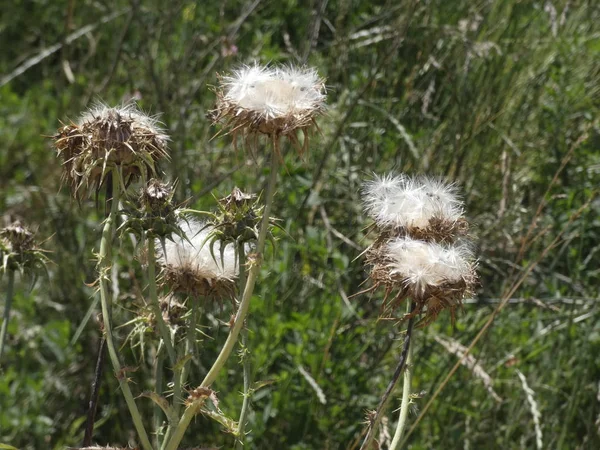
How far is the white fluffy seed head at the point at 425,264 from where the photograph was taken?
1.54m

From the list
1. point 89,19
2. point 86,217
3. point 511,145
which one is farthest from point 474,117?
point 89,19

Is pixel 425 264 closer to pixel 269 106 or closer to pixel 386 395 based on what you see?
pixel 386 395

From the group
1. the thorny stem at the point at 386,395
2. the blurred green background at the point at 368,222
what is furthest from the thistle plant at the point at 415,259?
the blurred green background at the point at 368,222

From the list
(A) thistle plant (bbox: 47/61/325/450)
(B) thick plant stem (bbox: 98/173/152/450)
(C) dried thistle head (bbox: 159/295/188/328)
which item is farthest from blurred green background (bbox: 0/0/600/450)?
(B) thick plant stem (bbox: 98/173/152/450)

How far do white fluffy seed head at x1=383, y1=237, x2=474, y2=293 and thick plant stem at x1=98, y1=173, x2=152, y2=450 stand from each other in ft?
1.58

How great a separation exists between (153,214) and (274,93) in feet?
0.99

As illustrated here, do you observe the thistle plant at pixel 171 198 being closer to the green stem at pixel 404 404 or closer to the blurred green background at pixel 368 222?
the green stem at pixel 404 404

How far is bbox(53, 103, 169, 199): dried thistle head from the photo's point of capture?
5.03 ft

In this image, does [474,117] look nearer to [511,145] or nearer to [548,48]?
[511,145]

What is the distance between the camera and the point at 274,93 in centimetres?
160

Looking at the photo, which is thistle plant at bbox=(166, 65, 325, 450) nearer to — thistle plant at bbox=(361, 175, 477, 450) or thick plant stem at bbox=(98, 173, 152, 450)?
thick plant stem at bbox=(98, 173, 152, 450)

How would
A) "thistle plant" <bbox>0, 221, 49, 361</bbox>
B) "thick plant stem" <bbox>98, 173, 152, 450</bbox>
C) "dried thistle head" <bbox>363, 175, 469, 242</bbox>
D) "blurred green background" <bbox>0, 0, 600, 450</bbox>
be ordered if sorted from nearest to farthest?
1. "thick plant stem" <bbox>98, 173, 152, 450</bbox>
2. "dried thistle head" <bbox>363, 175, 469, 242</bbox>
3. "thistle plant" <bbox>0, 221, 49, 361</bbox>
4. "blurred green background" <bbox>0, 0, 600, 450</bbox>

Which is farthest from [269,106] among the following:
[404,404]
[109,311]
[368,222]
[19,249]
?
[368,222]

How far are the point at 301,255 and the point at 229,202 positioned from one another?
1885 mm
